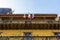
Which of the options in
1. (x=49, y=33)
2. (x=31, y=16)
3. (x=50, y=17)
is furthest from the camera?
(x=50, y=17)

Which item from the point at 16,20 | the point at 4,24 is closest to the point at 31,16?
the point at 16,20

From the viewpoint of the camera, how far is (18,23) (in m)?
19.7

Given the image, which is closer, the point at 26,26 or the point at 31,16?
the point at 26,26

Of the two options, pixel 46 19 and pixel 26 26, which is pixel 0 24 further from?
pixel 46 19

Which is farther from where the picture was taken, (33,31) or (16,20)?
(16,20)

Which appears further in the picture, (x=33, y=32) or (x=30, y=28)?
(x=30, y=28)

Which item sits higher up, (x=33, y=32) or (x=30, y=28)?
(x=30, y=28)

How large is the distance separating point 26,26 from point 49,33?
2.40 meters

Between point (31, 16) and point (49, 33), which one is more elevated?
point (31, 16)

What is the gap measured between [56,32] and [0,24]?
18.3ft

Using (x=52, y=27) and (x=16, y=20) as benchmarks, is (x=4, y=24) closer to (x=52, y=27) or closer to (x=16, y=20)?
(x=16, y=20)

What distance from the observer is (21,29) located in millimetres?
19453

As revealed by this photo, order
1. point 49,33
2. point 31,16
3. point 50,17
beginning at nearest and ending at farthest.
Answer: point 49,33
point 31,16
point 50,17

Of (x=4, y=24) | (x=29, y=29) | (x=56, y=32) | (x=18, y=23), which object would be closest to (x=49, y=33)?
(x=56, y=32)
